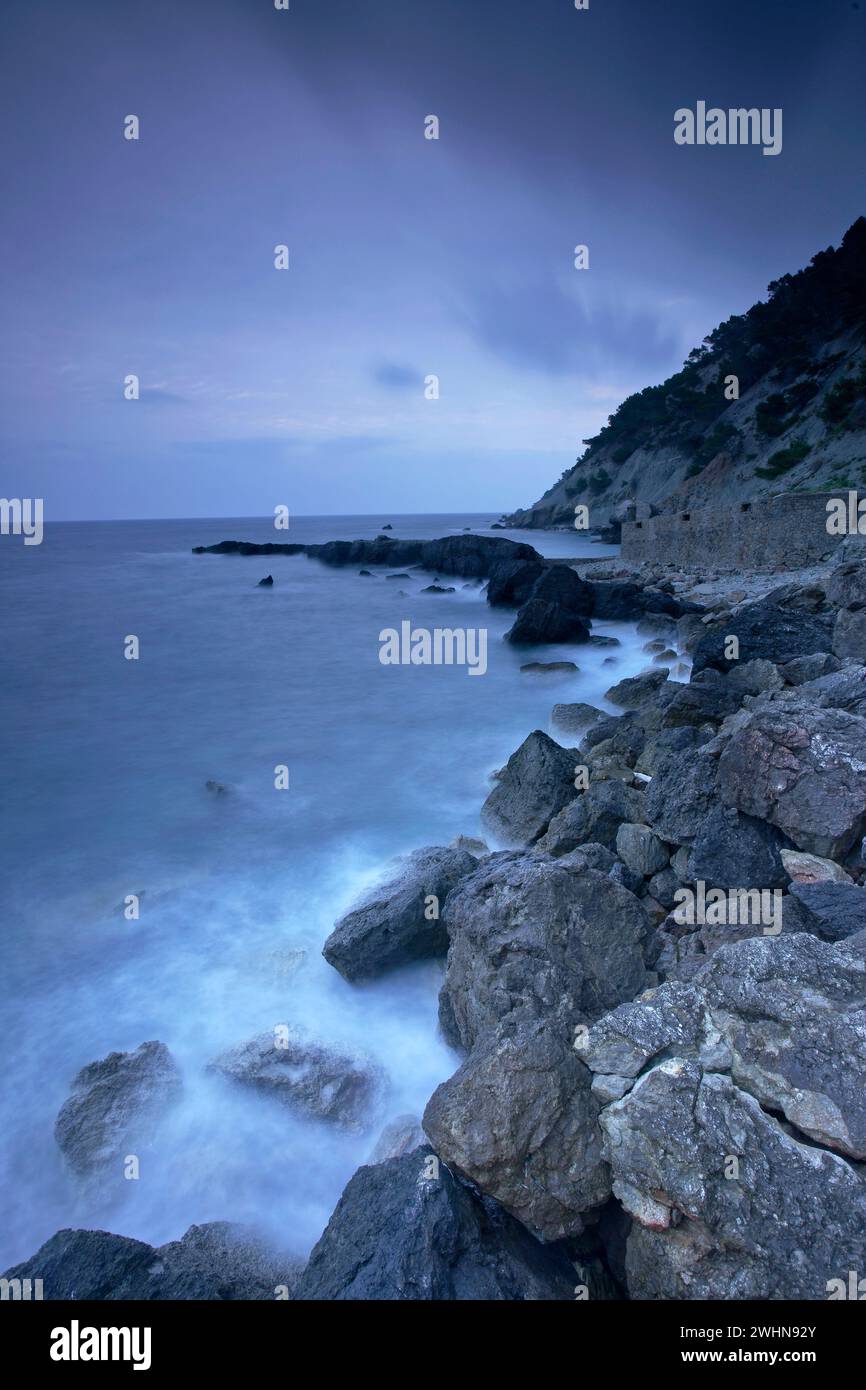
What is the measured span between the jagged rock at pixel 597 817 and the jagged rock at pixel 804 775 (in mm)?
1315

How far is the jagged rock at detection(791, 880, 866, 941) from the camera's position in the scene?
4.13 metres

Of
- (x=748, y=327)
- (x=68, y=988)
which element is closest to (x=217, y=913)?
(x=68, y=988)

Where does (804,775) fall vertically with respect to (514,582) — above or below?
below

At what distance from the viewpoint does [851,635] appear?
9.36 metres

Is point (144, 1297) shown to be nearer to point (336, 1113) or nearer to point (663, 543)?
point (336, 1113)

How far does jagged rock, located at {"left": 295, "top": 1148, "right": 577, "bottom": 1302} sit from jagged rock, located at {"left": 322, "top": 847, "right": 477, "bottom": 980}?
2.65 meters

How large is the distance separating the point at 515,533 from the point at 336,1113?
74.4 metres

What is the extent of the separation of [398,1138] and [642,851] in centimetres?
312

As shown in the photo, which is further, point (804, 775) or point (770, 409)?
point (770, 409)

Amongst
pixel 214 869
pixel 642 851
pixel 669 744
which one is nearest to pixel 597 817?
pixel 642 851

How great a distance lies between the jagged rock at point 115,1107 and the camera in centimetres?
491

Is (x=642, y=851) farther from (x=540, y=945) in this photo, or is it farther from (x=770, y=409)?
(x=770, y=409)

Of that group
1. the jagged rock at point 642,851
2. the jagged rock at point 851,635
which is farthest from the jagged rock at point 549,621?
A: the jagged rock at point 642,851

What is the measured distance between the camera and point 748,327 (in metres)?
49.1
